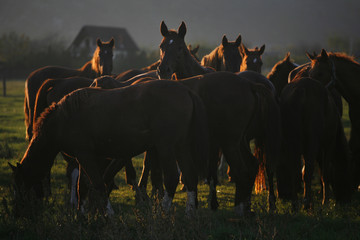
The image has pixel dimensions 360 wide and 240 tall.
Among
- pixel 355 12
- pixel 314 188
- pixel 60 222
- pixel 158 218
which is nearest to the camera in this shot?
pixel 158 218

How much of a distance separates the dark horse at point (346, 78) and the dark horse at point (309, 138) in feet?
2.55

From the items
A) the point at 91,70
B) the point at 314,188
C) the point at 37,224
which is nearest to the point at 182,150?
the point at 37,224

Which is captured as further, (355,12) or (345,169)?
A: (355,12)

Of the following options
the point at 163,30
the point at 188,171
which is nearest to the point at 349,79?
the point at 163,30

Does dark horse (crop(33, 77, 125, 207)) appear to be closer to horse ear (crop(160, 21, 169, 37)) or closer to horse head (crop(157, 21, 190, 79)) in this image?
horse head (crop(157, 21, 190, 79))

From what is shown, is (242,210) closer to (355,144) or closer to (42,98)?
Answer: (355,144)

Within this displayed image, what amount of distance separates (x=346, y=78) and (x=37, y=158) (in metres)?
5.13

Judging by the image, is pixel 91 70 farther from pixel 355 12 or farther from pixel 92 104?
pixel 355 12

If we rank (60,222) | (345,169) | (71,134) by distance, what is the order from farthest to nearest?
(345,169) → (71,134) → (60,222)

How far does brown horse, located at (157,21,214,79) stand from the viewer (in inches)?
249

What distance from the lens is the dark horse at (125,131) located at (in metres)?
4.60

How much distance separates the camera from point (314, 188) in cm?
755

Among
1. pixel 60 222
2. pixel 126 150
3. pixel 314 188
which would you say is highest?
pixel 126 150

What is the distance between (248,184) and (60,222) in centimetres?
239
